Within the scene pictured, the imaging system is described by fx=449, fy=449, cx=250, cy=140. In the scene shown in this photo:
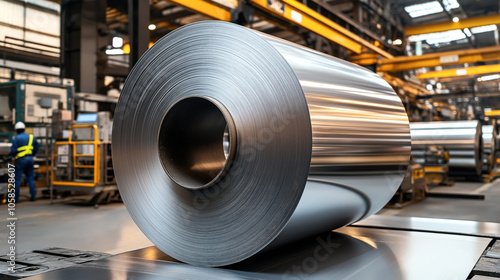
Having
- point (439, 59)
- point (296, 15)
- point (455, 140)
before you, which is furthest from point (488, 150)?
point (296, 15)

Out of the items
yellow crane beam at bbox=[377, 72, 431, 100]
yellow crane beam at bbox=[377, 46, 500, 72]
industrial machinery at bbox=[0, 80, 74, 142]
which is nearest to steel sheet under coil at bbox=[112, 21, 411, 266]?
industrial machinery at bbox=[0, 80, 74, 142]

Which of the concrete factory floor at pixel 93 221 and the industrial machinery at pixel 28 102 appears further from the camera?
the industrial machinery at pixel 28 102

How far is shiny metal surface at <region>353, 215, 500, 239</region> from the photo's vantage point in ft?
8.05

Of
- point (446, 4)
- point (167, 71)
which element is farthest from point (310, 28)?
point (167, 71)

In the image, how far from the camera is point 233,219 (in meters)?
1.78

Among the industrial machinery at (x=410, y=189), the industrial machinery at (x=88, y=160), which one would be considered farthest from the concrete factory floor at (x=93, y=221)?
the industrial machinery at (x=88, y=160)

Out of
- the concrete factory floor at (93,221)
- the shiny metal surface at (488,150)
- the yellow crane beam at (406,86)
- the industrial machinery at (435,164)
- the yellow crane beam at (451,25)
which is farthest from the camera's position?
the yellow crane beam at (406,86)

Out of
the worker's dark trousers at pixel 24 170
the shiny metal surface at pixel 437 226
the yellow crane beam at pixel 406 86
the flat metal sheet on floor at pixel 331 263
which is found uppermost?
the yellow crane beam at pixel 406 86

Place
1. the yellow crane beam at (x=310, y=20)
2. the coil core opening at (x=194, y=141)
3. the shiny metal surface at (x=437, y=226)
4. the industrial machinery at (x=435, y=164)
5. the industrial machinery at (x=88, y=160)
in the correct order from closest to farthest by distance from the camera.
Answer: the coil core opening at (x=194, y=141), the shiny metal surface at (x=437, y=226), the industrial machinery at (x=88, y=160), the yellow crane beam at (x=310, y=20), the industrial machinery at (x=435, y=164)

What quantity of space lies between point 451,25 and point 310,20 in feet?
16.1

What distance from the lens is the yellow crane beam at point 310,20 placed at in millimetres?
7051

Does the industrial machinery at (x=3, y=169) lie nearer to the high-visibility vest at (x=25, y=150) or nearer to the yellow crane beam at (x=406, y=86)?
the high-visibility vest at (x=25, y=150)

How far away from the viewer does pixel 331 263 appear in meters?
1.83

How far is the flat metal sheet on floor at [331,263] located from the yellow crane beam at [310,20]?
5239 millimetres
